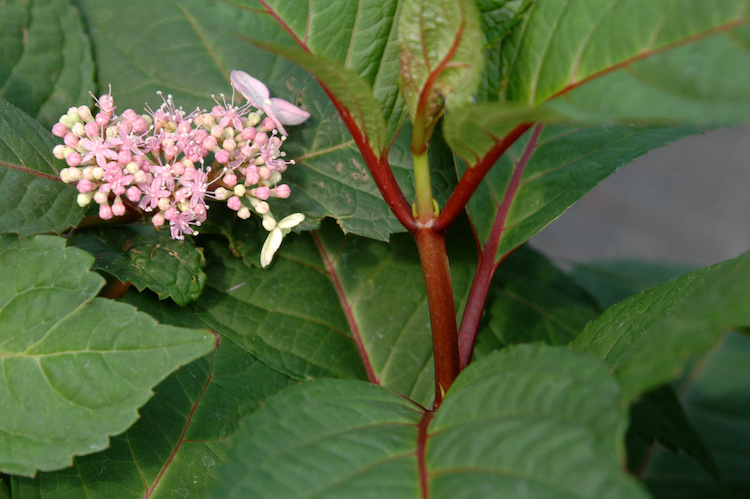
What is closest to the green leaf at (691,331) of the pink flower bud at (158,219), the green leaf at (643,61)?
the green leaf at (643,61)

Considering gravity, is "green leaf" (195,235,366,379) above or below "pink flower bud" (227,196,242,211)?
below

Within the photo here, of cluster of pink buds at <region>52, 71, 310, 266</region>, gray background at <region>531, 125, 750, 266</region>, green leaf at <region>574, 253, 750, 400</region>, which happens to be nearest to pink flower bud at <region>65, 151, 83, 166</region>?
cluster of pink buds at <region>52, 71, 310, 266</region>

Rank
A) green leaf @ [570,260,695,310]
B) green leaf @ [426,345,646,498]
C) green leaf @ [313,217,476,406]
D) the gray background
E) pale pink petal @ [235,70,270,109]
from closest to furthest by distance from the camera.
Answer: green leaf @ [426,345,646,498] → pale pink petal @ [235,70,270,109] → green leaf @ [313,217,476,406] → green leaf @ [570,260,695,310] → the gray background

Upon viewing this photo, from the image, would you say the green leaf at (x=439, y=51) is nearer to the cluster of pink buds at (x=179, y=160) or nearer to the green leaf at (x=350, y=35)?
the green leaf at (x=350, y=35)

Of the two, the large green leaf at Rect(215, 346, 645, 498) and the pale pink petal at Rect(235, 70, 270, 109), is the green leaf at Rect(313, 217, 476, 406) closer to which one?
the pale pink petal at Rect(235, 70, 270, 109)

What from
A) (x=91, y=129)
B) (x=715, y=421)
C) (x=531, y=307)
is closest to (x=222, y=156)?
(x=91, y=129)

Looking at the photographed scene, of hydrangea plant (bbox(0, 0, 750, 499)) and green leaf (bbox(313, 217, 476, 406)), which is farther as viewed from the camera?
green leaf (bbox(313, 217, 476, 406))

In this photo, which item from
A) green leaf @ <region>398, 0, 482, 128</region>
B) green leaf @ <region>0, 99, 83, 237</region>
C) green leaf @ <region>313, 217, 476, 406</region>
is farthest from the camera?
green leaf @ <region>313, 217, 476, 406</region>
